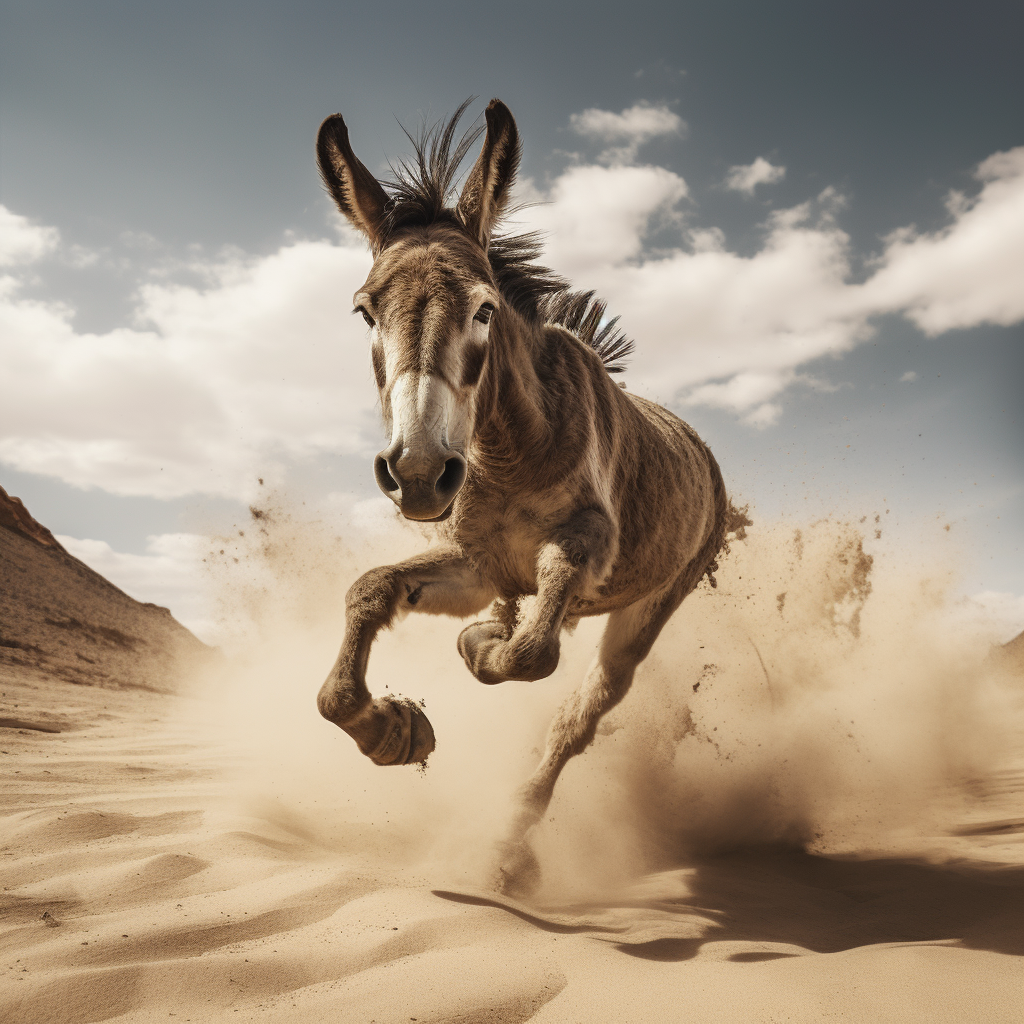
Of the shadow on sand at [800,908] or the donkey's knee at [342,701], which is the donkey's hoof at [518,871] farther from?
the donkey's knee at [342,701]

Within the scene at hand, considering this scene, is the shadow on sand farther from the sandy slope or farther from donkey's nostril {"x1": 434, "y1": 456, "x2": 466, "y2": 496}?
donkey's nostril {"x1": 434, "y1": 456, "x2": 466, "y2": 496}

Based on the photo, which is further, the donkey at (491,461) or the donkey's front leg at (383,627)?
the donkey's front leg at (383,627)

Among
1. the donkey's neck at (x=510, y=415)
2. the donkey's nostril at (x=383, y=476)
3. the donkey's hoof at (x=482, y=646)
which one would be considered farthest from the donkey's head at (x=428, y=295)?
the donkey's hoof at (x=482, y=646)

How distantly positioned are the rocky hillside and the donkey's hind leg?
9212mm

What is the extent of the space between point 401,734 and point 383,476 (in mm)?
1155

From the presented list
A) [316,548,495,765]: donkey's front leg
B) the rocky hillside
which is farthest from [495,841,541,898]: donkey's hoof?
the rocky hillside

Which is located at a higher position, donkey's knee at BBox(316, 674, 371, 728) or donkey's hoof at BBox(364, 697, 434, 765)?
donkey's knee at BBox(316, 674, 371, 728)

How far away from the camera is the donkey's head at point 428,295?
218 centimetres

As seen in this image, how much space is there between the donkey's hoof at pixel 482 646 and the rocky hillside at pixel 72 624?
9873 mm

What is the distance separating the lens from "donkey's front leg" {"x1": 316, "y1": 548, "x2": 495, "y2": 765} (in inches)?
104

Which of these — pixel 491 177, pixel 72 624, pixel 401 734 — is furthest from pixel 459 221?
pixel 72 624

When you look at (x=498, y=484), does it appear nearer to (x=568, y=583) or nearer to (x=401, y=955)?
(x=568, y=583)

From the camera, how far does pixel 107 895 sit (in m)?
Result: 2.52

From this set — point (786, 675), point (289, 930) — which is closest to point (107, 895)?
point (289, 930)
